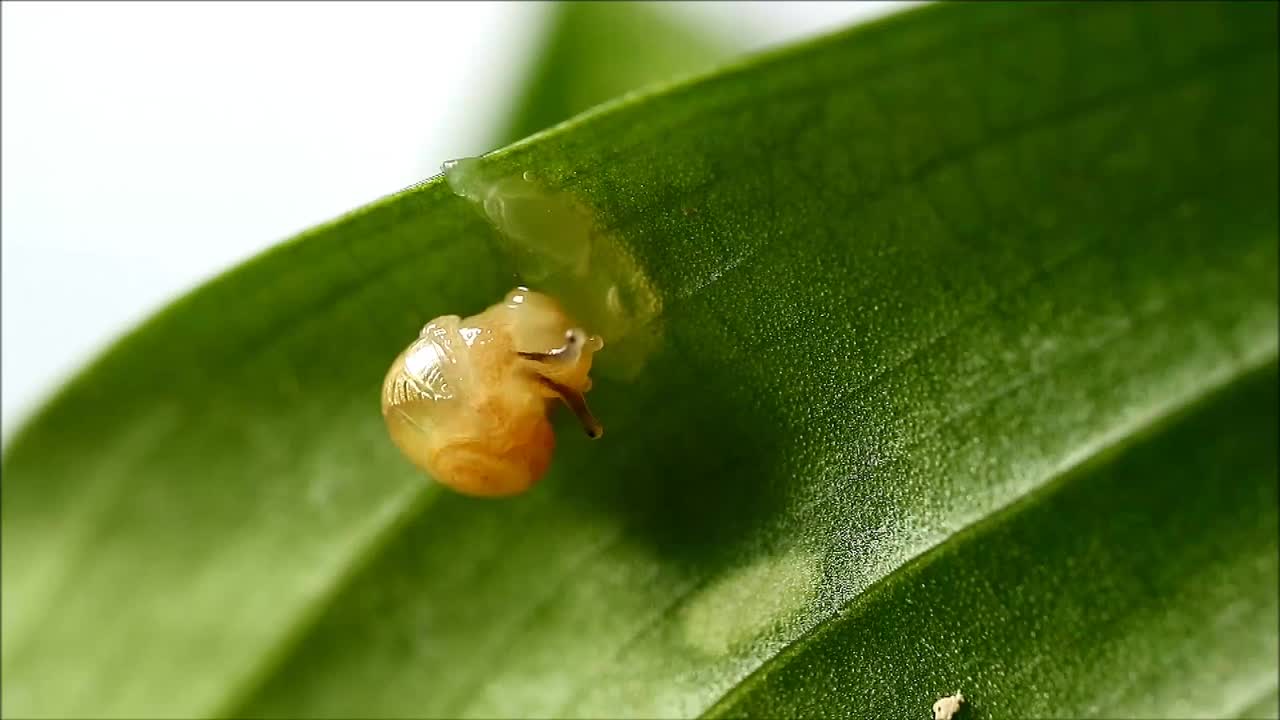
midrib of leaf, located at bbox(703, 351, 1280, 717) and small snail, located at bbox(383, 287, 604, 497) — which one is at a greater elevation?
small snail, located at bbox(383, 287, 604, 497)

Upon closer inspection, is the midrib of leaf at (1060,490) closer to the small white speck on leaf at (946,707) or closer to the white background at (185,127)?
the small white speck on leaf at (946,707)

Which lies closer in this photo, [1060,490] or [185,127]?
[1060,490]

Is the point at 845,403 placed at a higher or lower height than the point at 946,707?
higher

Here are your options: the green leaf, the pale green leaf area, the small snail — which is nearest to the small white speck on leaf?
the pale green leaf area

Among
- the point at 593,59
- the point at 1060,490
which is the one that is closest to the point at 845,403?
the point at 1060,490

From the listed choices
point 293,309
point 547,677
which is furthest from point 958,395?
point 293,309

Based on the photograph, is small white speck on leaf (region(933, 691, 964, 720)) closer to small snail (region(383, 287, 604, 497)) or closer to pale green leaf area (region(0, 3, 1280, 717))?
pale green leaf area (region(0, 3, 1280, 717))

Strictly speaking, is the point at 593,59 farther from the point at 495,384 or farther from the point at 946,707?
the point at 946,707
